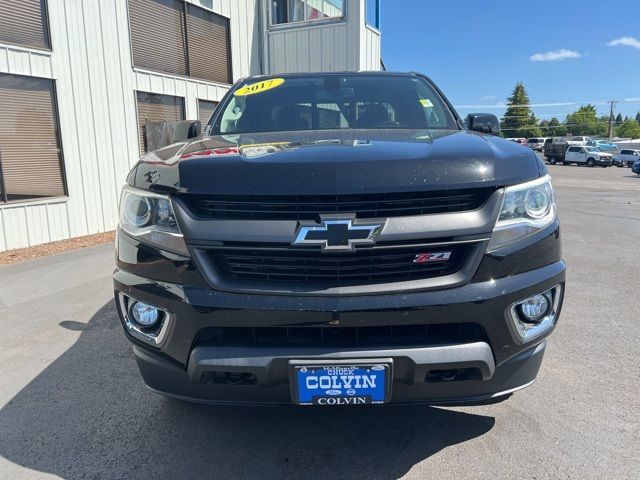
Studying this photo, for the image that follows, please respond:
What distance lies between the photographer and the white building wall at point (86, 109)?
7.53 meters

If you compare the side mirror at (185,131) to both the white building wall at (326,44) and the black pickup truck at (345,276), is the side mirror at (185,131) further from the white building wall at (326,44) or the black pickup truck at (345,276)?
the white building wall at (326,44)

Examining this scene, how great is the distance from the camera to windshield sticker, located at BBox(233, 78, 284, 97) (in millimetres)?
3559

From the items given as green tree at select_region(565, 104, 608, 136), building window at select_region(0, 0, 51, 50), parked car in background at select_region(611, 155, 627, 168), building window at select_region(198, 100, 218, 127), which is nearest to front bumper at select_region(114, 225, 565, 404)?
building window at select_region(0, 0, 51, 50)

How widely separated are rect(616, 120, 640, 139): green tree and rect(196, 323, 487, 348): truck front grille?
11733 cm

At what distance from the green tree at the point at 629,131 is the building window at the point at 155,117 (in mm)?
112092

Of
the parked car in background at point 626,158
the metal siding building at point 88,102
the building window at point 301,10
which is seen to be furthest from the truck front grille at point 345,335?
the parked car in background at point 626,158

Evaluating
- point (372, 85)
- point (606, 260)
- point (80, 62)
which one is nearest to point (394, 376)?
point (372, 85)

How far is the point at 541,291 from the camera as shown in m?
1.95

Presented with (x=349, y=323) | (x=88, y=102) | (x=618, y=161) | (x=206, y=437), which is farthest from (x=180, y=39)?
(x=618, y=161)

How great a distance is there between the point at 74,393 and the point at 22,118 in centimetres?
612

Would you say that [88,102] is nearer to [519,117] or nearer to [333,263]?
[333,263]

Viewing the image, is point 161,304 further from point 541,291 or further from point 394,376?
point 541,291

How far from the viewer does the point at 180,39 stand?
34.2ft

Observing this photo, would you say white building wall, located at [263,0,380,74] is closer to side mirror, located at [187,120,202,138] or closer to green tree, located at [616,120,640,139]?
side mirror, located at [187,120,202,138]
